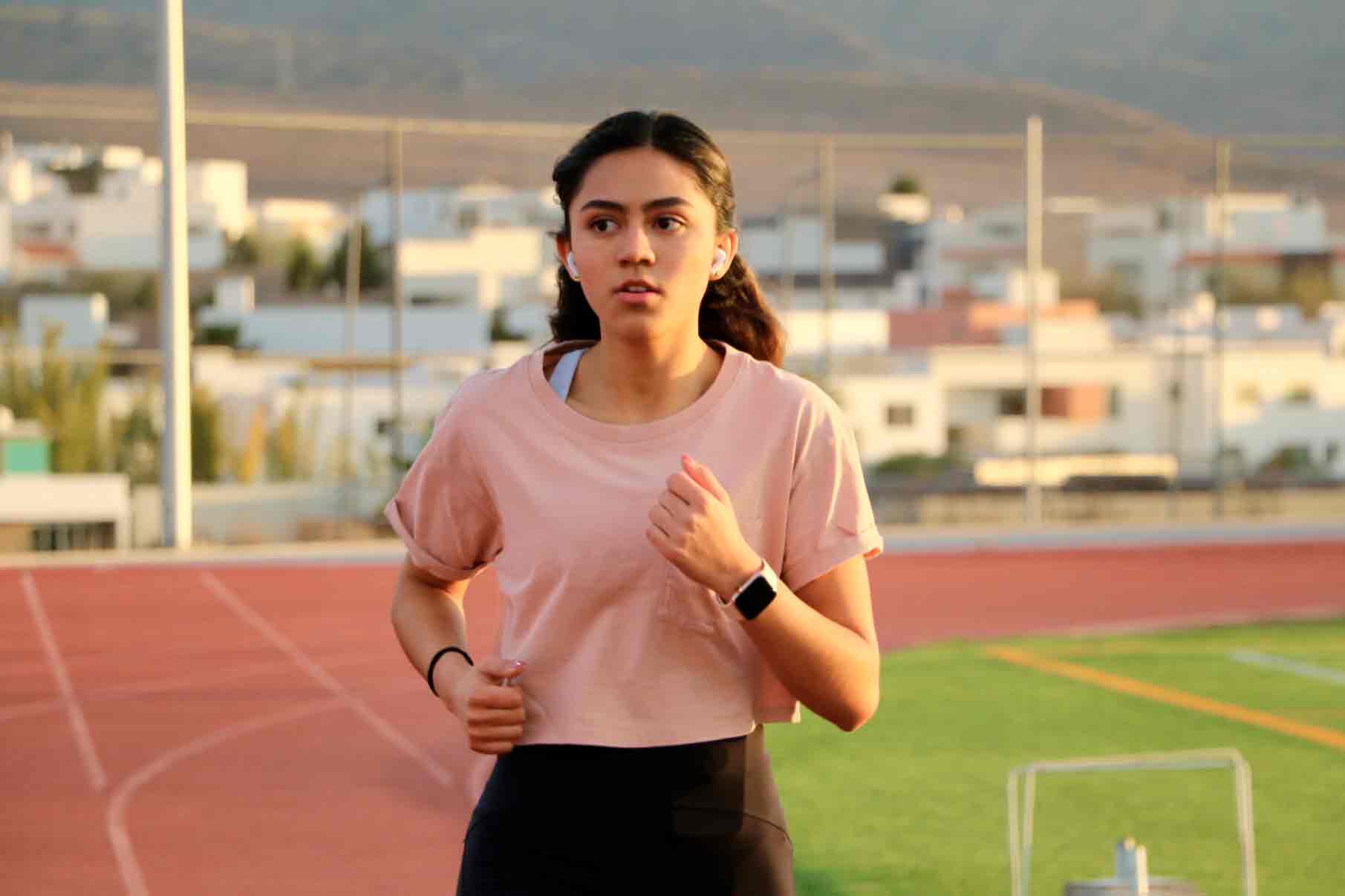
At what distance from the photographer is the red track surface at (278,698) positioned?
6641 mm

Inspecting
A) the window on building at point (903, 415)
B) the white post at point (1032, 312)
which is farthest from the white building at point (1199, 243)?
the white post at point (1032, 312)

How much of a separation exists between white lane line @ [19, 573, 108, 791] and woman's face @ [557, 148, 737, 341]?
220 inches

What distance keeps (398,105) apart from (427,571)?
148610mm

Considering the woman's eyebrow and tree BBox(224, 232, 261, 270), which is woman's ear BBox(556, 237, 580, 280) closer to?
the woman's eyebrow

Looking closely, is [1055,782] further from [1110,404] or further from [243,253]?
[243,253]

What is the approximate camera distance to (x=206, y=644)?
450 inches

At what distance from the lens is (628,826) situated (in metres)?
2.50

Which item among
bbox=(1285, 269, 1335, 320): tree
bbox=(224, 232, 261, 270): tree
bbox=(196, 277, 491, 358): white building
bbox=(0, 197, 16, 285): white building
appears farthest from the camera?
bbox=(1285, 269, 1335, 320): tree

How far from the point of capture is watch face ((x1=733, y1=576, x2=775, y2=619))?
2.39m

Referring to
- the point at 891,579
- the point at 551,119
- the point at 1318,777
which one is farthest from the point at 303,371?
the point at 551,119

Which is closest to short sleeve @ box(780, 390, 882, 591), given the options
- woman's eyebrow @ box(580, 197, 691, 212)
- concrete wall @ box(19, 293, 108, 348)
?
woman's eyebrow @ box(580, 197, 691, 212)

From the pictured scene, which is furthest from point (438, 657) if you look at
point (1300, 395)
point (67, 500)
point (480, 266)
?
point (480, 266)

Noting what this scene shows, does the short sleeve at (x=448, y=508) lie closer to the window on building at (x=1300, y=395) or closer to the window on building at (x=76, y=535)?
the window on building at (x=76, y=535)

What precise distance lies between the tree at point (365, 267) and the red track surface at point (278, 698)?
5644 cm
